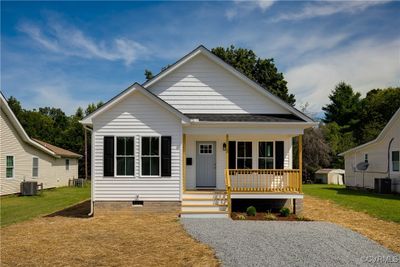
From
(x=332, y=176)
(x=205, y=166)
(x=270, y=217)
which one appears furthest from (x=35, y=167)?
(x=332, y=176)

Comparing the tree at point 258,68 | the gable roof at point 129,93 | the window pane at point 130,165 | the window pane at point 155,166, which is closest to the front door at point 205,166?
the window pane at point 155,166

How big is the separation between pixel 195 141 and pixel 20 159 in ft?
44.0

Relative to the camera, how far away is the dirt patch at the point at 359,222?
10.5m

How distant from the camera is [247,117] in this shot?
52.7ft

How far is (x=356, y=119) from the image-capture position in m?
57.5

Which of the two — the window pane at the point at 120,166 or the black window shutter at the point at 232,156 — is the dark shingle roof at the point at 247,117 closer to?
the black window shutter at the point at 232,156

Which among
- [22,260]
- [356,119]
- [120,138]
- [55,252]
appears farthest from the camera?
[356,119]

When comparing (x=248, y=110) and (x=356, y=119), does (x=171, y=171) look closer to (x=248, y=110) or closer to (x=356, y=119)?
(x=248, y=110)

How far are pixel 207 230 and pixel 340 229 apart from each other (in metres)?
4.04

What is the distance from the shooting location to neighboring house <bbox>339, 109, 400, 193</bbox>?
23.4 m

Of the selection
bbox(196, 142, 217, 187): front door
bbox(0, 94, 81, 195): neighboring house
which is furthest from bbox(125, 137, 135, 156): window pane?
bbox(0, 94, 81, 195): neighboring house

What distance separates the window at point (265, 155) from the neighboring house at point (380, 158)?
34.6 feet

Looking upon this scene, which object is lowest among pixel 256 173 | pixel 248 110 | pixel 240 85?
pixel 256 173

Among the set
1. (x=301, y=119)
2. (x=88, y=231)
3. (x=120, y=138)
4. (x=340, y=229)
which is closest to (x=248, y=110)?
(x=301, y=119)
